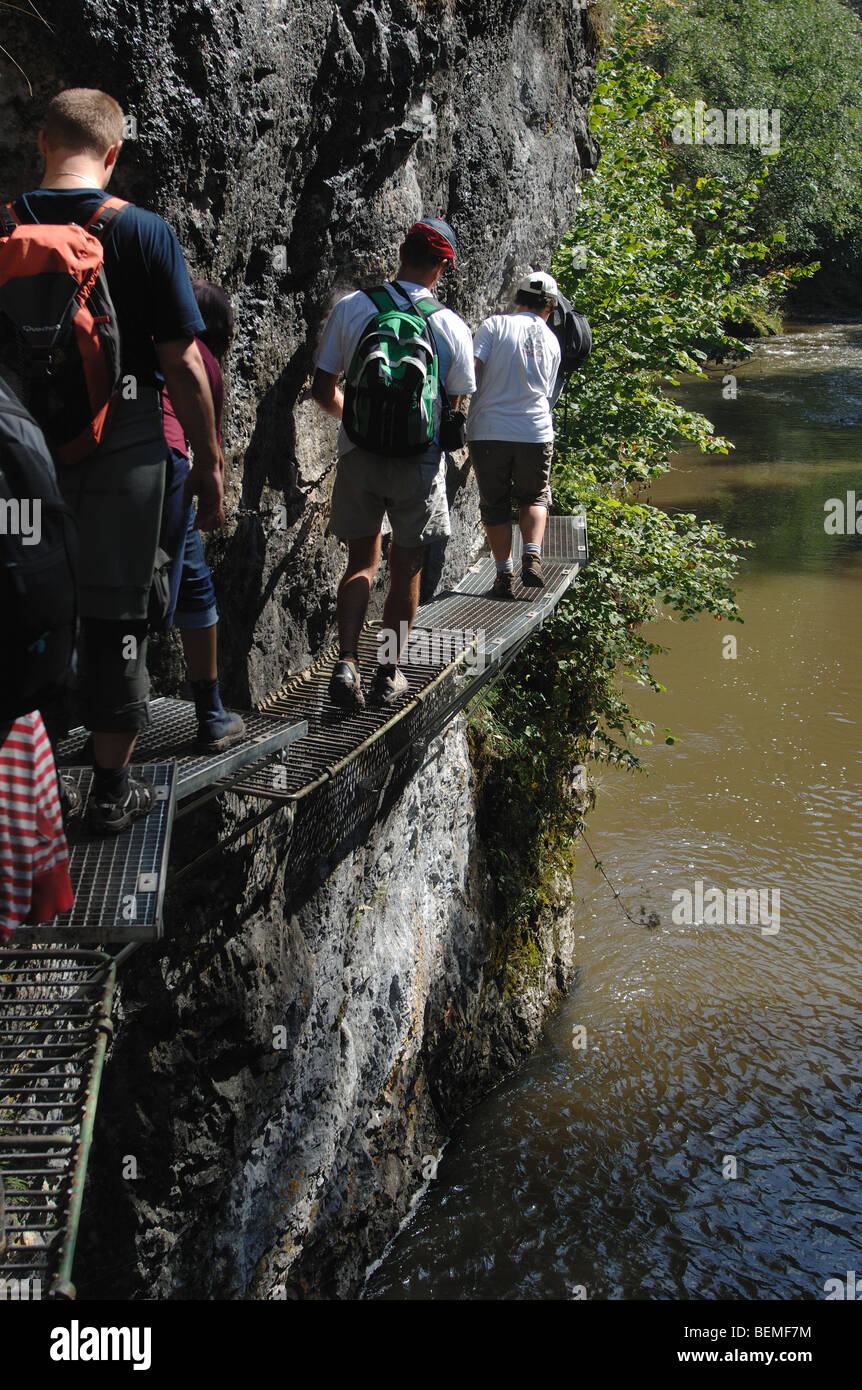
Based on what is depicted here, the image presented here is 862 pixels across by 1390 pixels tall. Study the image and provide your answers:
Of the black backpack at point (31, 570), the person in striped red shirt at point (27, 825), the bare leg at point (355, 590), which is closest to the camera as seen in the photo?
the black backpack at point (31, 570)

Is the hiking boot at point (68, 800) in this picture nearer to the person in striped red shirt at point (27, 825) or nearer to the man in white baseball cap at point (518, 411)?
the person in striped red shirt at point (27, 825)

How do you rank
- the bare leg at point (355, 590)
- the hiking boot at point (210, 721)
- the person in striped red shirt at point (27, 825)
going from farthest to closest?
the bare leg at point (355, 590) < the hiking boot at point (210, 721) < the person in striped red shirt at point (27, 825)

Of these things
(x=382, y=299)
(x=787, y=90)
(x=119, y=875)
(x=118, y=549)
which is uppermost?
(x=787, y=90)

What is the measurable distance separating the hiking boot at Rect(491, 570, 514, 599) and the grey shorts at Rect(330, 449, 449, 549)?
1750mm

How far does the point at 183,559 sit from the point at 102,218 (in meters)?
1.08

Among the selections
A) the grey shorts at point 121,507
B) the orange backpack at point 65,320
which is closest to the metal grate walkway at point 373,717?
the grey shorts at point 121,507

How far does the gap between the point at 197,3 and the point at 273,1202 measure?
4.76 meters

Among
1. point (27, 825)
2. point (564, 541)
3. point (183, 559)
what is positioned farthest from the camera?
point (564, 541)

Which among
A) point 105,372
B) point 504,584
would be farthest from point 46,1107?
point 504,584

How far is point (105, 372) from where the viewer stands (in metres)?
3.01

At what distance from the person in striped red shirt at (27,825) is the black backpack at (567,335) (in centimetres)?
470

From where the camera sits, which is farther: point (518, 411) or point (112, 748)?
point (518, 411)

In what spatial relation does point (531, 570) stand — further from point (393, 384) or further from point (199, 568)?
point (199, 568)

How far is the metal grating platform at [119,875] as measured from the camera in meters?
3.06
